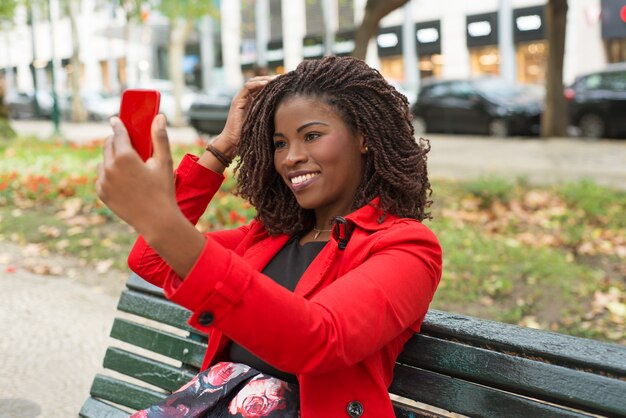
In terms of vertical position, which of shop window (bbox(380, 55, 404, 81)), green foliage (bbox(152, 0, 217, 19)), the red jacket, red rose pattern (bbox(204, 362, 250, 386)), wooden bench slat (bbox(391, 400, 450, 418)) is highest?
green foliage (bbox(152, 0, 217, 19))

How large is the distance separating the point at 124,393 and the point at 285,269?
101cm

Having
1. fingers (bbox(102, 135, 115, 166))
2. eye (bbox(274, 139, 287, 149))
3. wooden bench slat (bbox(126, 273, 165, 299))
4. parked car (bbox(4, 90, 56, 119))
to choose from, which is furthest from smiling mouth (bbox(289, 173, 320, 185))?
parked car (bbox(4, 90, 56, 119))

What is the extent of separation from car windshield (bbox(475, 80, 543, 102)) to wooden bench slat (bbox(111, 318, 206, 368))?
15.9 m

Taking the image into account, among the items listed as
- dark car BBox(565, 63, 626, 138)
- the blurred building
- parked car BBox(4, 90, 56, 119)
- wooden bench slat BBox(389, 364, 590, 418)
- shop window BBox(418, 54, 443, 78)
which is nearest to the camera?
wooden bench slat BBox(389, 364, 590, 418)

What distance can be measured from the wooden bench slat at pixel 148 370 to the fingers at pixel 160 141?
1.31 meters

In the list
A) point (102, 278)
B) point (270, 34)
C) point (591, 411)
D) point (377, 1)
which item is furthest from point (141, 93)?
point (270, 34)

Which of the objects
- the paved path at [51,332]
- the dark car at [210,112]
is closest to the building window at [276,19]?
the dark car at [210,112]

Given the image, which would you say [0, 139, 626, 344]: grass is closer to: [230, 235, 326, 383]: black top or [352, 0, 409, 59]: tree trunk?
[352, 0, 409, 59]: tree trunk

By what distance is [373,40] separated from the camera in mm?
29641

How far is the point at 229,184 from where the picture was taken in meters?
8.42

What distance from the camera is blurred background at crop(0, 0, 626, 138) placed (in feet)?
52.9

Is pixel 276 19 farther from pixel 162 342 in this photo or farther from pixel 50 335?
pixel 162 342

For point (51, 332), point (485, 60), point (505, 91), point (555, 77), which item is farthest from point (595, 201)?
point (485, 60)

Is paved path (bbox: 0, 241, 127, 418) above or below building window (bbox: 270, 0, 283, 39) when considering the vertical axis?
below
